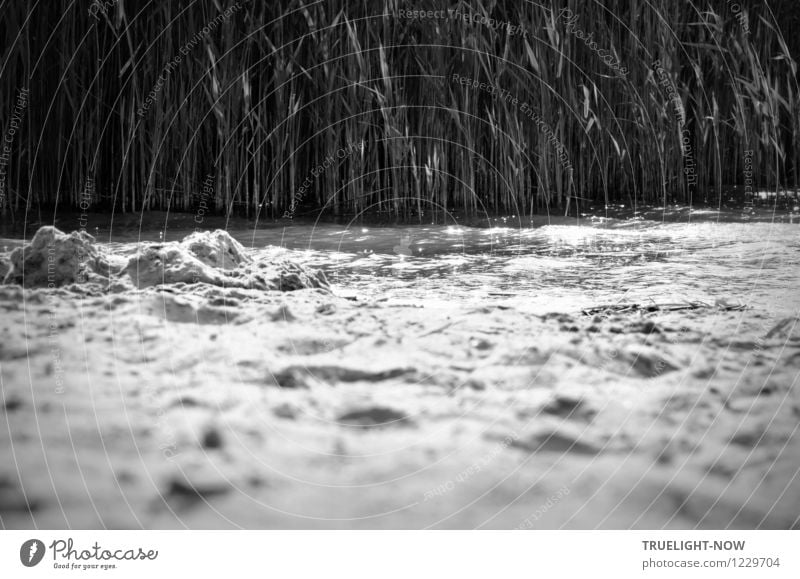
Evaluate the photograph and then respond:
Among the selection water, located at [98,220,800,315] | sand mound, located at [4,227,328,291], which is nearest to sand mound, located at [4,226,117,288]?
sand mound, located at [4,227,328,291]

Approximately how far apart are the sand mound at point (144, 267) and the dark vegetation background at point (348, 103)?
32 cm

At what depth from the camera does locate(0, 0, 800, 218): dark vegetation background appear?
76.8 inches

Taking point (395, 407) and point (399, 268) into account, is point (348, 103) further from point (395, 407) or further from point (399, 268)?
point (395, 407)

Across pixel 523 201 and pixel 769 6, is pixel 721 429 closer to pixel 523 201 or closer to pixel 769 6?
pixel 523 201

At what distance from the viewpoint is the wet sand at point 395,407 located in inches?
45.0

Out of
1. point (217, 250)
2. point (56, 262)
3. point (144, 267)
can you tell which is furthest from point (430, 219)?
point (56, 262)

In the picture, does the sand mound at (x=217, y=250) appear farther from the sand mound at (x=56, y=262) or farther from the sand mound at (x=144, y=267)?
the sand mound at (x=56, y=262)

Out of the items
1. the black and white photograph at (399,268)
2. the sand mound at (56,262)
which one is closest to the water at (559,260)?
the black and white photograph at (399,268)

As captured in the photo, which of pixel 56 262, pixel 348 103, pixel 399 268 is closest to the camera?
pixel 56 262

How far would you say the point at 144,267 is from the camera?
1.56 meters

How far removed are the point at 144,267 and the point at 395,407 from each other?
26.7 inches
